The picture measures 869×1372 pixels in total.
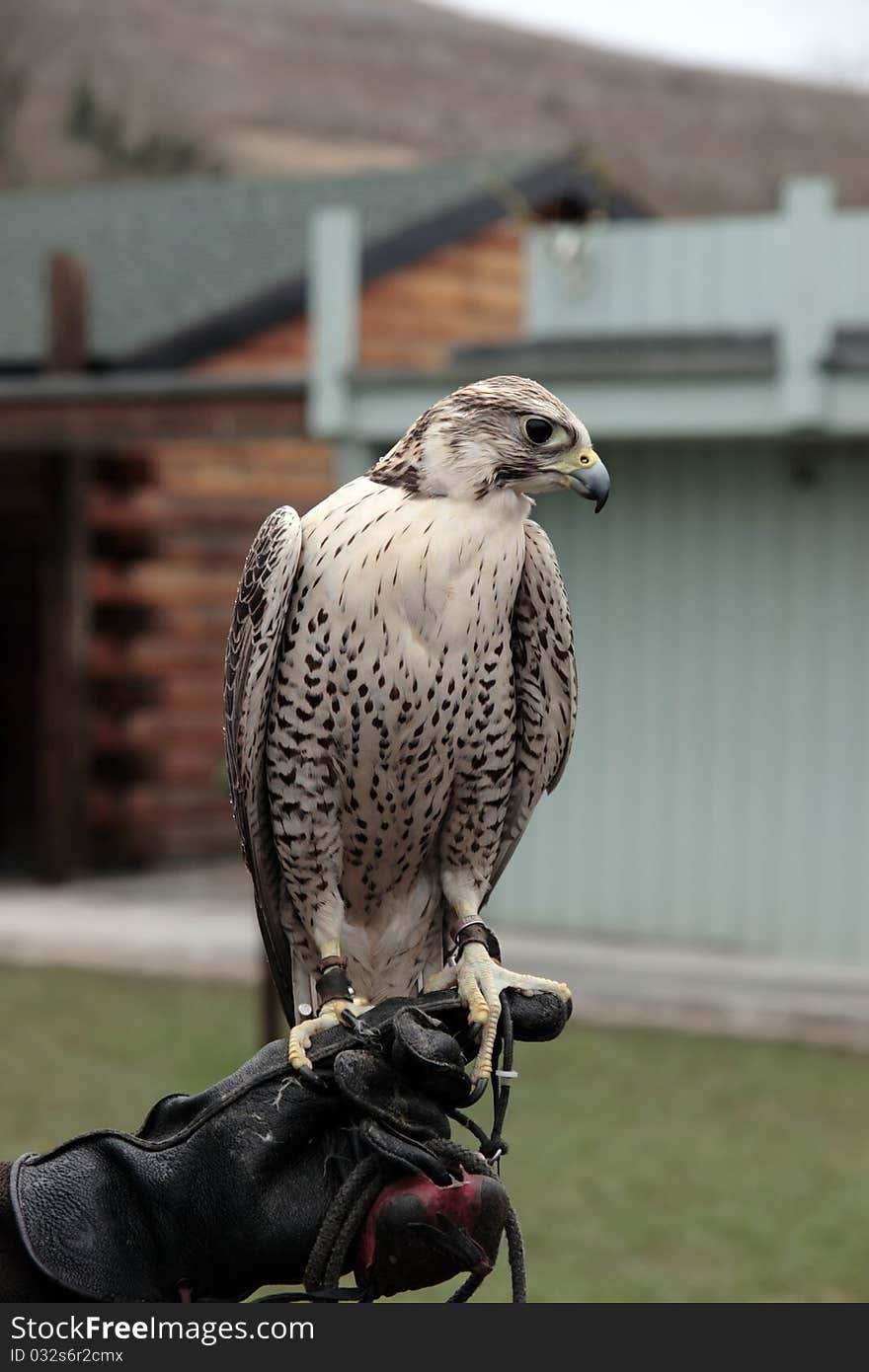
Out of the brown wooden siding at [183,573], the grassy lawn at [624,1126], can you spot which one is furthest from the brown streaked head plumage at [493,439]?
the brown wooden siding at [183,573]

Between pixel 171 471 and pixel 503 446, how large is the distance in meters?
9.90

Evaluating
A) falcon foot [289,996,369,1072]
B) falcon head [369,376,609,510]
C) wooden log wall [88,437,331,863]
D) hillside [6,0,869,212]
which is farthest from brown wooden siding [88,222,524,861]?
hillside [6,0,869,212]

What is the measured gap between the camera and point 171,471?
1216 cm

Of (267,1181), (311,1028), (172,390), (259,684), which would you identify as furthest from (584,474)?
(172,390)

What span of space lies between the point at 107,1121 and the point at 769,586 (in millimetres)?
4226

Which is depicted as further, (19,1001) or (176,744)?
(176,744)

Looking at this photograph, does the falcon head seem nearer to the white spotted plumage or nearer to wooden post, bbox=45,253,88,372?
the white spotted plumage

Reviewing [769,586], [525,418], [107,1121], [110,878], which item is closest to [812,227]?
[769,586]

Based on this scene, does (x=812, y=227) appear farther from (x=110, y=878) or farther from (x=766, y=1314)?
(x=766, y=1314)

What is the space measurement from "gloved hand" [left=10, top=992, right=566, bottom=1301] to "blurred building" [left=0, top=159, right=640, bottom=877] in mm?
8527

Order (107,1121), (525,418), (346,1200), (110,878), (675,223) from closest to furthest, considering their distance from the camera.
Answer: (346,1200) < (525,418) < (107,1121) < (675,223) < (110,878)

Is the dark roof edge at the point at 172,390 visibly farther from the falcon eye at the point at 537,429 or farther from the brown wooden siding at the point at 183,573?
the falcon eye at the point at 537,429

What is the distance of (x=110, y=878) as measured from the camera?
1207cm

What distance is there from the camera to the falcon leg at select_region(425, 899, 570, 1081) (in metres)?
2.42
